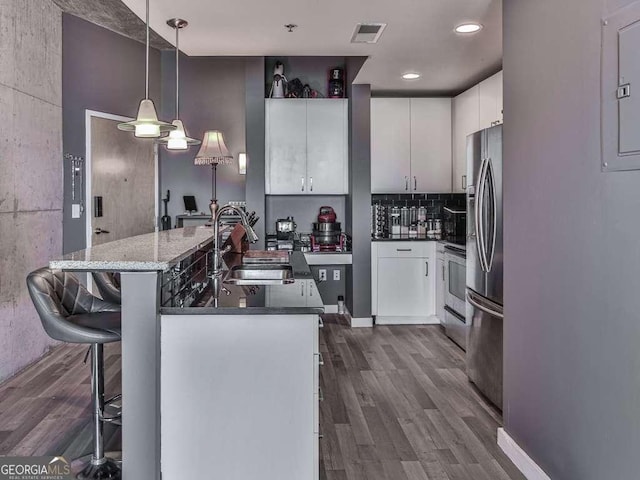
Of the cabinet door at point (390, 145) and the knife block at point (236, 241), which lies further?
the cabinet door at point (390, 145)

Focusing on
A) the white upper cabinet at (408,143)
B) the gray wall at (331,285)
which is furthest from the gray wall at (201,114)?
the white upper cabinet at (408,143)

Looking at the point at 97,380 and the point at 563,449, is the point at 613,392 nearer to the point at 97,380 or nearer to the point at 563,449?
the point at 563,449

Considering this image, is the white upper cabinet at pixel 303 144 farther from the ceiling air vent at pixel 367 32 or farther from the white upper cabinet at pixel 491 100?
the ceiling air vent at pixel 367 32

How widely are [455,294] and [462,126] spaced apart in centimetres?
170

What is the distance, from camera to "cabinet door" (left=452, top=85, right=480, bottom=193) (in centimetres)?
516

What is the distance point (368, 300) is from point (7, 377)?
3.16 m

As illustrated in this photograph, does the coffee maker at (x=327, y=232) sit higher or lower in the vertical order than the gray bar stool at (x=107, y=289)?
higher

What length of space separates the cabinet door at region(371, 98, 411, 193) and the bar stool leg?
12.5ft

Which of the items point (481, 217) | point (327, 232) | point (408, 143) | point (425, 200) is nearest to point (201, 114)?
point (327, 232)

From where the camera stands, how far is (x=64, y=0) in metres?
4.70

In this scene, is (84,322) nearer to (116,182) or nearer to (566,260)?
(566,260)

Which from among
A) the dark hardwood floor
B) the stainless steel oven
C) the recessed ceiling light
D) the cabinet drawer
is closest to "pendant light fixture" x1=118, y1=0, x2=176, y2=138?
the dark hardwood floor

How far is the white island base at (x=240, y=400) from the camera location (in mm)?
2195

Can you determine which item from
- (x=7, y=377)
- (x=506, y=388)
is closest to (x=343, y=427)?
(x=506, y=388)
